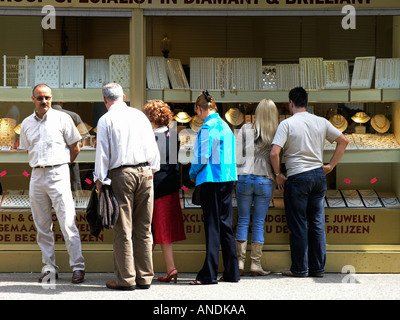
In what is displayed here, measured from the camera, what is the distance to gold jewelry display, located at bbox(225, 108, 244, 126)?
24.4ft

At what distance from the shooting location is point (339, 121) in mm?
7457

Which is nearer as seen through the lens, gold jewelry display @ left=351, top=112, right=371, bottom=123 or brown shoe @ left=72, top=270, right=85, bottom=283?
brown shoe @ left=72, top=270, right=85, bottom=283

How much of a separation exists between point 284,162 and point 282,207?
Answer: 46 cm

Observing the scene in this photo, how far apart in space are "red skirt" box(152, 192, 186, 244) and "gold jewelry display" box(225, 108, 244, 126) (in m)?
1.21

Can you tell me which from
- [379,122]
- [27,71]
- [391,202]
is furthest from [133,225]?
[379,122]

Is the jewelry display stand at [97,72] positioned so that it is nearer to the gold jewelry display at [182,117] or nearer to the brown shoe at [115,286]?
the gold jewelry display at [182,117]

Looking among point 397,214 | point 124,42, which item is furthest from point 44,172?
point 397,214

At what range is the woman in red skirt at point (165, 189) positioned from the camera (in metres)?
6.55

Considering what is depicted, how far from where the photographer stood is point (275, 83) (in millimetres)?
7438

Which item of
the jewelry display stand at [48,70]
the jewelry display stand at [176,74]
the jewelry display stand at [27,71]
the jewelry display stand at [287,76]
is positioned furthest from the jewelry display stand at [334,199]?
the jewelry display stand at [27,71]

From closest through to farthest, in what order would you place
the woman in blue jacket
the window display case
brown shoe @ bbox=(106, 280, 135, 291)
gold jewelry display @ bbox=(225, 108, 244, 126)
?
brown shoe @ bbox=(106, 280, 135, 291) → the woman in blue jacket → the window display case → gold jewelry display @ bbox=(225, 108, 244, 126)

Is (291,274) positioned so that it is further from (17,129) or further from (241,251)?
(17,129)

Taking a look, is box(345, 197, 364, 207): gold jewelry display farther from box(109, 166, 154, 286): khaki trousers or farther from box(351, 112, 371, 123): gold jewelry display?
box(109, 166, 154, 286): khaki trousers

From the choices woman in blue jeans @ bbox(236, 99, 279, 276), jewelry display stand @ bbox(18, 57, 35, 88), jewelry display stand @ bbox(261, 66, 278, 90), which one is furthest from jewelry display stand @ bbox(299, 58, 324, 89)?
jewelry display stand @ bbox(18, 57, 35, 88)
